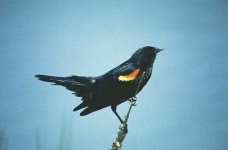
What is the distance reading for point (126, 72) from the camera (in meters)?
3.42

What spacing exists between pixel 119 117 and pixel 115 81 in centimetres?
48

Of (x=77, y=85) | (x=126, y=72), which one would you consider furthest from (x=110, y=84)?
(x=77, y=85)

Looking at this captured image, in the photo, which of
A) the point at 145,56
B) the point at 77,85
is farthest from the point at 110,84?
the point at 145,56

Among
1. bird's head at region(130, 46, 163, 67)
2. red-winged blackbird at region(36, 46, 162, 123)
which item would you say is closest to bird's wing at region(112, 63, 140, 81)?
red-winged blackbird at region(36, 46, 162, 123)

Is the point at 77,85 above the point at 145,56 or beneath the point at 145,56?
beneath

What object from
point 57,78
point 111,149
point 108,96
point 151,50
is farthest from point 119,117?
point 111,149

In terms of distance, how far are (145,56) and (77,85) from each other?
1.07 metres

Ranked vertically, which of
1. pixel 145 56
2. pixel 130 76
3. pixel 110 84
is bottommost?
A: pixel 110 84

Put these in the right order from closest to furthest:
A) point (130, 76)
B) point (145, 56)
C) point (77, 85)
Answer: point (77, 85) < point (130, 76) < point (145, 56)

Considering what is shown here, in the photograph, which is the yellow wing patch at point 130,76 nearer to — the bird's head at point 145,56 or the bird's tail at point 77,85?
the bird's head at point 145,56

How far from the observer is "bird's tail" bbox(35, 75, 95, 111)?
3.02m

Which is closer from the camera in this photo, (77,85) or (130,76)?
(77,85)

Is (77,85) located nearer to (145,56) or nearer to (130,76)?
(130,76)

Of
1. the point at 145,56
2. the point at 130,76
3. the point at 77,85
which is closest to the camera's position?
the point at 77,85
